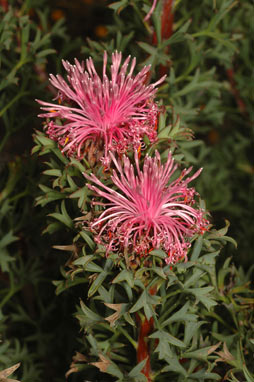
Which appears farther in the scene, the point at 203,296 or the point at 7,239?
the point at 7,239

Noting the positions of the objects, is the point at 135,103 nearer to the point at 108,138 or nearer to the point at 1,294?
the point at 108,138

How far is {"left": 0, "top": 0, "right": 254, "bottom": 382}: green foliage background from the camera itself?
63 cm

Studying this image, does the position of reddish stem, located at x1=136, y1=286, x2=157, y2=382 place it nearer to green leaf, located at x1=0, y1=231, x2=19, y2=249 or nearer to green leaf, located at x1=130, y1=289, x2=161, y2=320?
green leaf, located at x1=130, y1=289, x2=161, y2=320

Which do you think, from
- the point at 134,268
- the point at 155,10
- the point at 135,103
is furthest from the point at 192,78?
the point at 134,268

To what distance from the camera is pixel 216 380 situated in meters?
0.66

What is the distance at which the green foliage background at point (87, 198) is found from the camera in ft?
2.06

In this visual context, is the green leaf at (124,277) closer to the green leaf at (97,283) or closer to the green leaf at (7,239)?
the green leaf at (97,283)

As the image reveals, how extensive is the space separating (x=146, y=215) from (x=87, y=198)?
0.08m

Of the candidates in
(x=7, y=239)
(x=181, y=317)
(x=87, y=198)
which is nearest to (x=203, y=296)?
(x=181, y=317)

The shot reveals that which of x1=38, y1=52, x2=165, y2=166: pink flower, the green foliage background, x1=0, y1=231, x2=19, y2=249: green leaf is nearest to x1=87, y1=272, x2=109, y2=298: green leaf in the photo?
the green foliage background

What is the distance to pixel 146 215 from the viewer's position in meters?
0.56

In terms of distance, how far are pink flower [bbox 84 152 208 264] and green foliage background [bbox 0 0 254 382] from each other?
0.10ft

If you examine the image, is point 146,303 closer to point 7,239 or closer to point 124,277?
point 124,277

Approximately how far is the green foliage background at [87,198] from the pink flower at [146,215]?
0.03m
